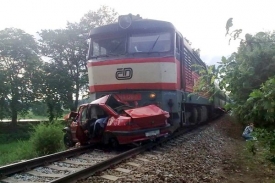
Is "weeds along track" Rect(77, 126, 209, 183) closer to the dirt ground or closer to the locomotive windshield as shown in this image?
the dirt ground

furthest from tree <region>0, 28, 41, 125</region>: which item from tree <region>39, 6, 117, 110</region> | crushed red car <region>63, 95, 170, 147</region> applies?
crushed red car <region>63, 95, 170, 147</region>

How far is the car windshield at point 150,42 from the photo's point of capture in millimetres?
8875

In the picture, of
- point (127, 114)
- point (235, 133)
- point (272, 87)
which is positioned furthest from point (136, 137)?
point (235, 133)

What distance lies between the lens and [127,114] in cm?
753

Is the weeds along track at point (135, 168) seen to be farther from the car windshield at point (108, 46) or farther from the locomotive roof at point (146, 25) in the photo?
the locomotive roof at point (146, 25)

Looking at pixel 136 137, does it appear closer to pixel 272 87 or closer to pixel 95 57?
pixel 95 57

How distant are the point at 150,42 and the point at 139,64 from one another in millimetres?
770

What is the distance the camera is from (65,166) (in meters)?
5.93

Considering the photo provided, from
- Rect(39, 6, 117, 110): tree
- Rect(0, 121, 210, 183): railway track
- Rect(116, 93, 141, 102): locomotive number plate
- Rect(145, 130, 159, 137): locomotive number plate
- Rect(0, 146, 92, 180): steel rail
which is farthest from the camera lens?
Rect(39, 6, 117, 110): tree

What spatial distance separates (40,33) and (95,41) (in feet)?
70.3

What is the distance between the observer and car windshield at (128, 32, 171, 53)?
8875 millimetres

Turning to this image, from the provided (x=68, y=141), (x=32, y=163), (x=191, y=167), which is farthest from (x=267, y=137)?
(x=68, y=141)

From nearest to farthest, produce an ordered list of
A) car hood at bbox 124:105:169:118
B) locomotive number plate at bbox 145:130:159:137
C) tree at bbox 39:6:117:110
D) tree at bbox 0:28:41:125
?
car hood at bbox 124:105:169:118 < locomotive number plate at bbox 145:130:159:137 < tree at bbox 0:28:41:125 < tree at bbox 39:6:117:110

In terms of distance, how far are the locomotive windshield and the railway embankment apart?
272cm
